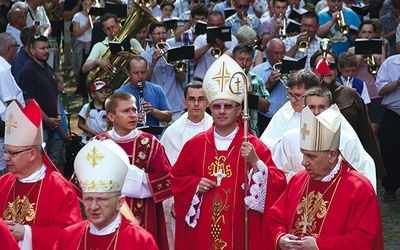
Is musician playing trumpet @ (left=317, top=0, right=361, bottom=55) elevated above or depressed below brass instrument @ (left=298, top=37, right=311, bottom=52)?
above

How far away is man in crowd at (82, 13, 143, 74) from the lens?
1424 centimetres

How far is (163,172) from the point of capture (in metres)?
9.36

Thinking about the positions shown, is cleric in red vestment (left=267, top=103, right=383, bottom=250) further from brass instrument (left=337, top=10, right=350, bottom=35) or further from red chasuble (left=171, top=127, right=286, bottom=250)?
brass instrument (left=337, top=10, right=350, bottom=35)

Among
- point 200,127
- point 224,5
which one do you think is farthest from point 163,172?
point 224,5

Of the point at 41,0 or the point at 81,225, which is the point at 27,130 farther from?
the point at 41,0

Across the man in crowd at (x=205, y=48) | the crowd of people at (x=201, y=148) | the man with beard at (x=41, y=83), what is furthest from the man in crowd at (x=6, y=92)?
the man in crowd at (x=205, y=48)

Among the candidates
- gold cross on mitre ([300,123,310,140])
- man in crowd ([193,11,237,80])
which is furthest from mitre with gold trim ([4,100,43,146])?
man in crowd ([193,11,237,80])

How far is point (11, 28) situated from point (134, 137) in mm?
6099

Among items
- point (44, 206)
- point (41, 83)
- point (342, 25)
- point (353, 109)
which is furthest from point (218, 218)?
point (342, 25)

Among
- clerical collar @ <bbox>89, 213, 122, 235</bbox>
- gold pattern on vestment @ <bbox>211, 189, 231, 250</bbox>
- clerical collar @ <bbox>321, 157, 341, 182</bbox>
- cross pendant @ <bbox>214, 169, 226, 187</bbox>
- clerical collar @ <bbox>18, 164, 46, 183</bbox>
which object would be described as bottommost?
gold pattern on vestment @ <bbox>211, 189, 231, 250</bbox>

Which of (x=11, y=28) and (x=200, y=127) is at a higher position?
(x=11, y=28)

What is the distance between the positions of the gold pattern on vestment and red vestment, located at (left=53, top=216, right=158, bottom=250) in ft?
6.55

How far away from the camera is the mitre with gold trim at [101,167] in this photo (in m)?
6.68

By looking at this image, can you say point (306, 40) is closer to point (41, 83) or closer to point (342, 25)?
point (342, 25)
